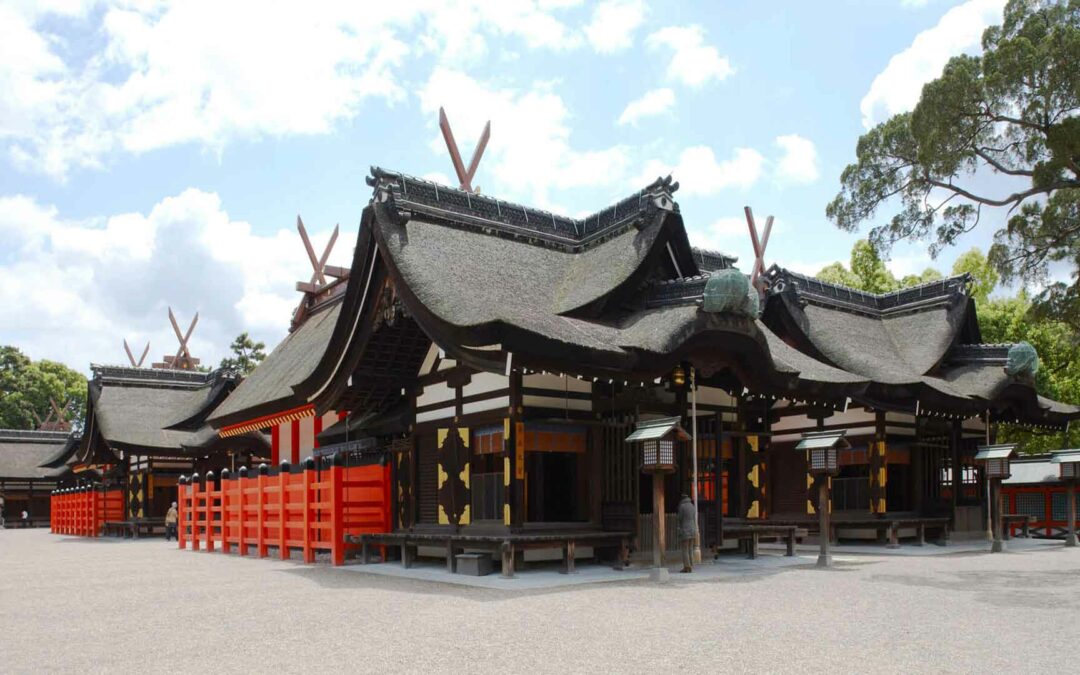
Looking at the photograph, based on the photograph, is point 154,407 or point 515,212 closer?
point 515,212

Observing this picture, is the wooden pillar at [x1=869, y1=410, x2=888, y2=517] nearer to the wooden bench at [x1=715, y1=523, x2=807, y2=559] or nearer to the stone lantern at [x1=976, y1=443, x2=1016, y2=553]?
the stone lantern at [x1=976, y1=443, x2=1016, y2=553]

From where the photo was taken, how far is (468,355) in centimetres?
1395

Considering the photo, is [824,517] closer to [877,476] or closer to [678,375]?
[678,375]

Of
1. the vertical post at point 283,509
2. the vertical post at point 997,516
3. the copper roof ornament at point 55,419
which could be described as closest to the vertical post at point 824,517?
the vertical post at point 997,516

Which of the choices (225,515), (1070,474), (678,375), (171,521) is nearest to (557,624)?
(678,375)

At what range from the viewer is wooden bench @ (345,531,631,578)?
13422 millimetres

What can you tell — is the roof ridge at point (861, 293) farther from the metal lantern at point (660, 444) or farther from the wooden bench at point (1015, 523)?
the metal lantern at point (660, 444)

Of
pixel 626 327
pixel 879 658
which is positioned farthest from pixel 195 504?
pixel 879 658

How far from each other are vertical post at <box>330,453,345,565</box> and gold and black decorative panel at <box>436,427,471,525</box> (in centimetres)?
192

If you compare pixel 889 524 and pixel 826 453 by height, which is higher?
pixel 826 453

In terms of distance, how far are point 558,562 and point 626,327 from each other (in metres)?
→ 4.00

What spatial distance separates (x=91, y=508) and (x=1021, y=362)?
3037 centimetres

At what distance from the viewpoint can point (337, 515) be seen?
16.6 m

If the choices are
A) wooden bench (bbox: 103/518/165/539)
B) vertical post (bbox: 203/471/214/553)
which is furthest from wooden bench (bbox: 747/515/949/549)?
wooden bench (bbox: 103/518/165/539)
